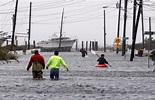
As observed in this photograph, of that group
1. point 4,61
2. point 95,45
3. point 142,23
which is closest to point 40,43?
point 95,45

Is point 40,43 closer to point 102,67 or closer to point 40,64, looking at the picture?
point 102,67

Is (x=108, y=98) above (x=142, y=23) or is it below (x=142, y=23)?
below

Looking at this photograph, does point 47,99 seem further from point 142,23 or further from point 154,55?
point 142,23

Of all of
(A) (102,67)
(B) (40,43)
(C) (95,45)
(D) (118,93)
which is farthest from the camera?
(B) (40,43)

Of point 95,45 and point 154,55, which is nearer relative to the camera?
point 154,55

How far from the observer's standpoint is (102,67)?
42719mm

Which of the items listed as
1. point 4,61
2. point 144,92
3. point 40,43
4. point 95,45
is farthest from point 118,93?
point 40,43

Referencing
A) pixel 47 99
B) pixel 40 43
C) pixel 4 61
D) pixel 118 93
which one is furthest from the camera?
pixel 40 43

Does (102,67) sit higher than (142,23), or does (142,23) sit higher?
(142,23)

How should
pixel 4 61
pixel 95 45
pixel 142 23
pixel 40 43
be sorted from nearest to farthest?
1. pixel 4 61
2. pixel 142 23
3. pixel 95 45
4. pixel 40 43

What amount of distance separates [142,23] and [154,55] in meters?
62.8

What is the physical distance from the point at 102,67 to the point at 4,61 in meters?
17.0

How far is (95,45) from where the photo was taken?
14950 cm

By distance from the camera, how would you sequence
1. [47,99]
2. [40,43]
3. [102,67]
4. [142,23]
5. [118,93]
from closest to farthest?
[47,99], [118,93], [102,67], [142,23], [40,43]
